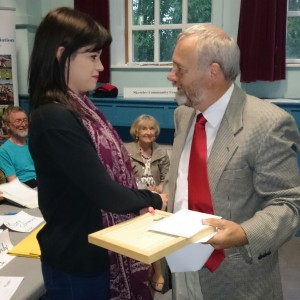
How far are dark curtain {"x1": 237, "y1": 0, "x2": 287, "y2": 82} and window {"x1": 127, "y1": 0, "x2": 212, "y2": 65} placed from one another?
2.42 ft

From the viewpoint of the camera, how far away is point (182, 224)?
1147 millimetres

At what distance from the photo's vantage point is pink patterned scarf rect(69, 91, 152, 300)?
138 cm

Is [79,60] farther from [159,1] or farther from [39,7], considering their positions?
[39,7]

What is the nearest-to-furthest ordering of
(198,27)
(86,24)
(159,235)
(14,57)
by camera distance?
(159,235), (86,24), (198,27), (14,57)

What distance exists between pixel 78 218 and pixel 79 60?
20.0 inches

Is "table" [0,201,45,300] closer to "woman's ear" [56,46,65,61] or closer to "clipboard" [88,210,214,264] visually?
"clipboard" [88,210,214,264]

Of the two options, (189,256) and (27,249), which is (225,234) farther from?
(27,249)

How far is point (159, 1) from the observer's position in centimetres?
528

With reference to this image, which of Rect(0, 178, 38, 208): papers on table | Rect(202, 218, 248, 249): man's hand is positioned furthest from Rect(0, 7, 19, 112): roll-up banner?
Rect(202, 218, 248, 249): man's hand

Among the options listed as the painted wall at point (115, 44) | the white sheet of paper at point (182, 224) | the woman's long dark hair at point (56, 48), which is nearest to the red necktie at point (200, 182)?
the white sheet of paper at point (182, 224)

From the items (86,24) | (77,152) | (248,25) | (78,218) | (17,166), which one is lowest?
(17,166)

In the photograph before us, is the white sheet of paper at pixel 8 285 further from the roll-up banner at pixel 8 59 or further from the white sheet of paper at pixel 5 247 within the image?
the roll-up banner at pixel 8 59

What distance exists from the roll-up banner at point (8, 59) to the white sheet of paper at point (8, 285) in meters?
3.67

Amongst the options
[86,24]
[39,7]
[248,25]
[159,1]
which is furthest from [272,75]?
[86,24]
